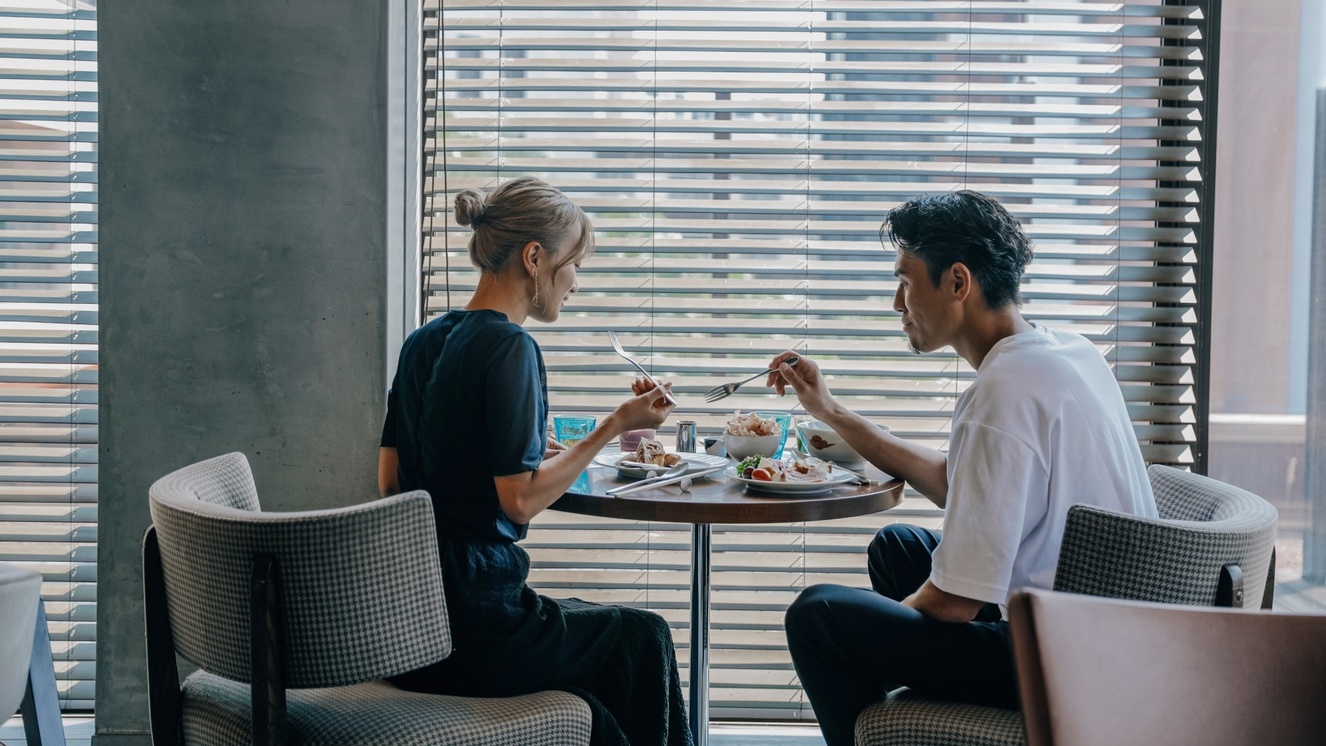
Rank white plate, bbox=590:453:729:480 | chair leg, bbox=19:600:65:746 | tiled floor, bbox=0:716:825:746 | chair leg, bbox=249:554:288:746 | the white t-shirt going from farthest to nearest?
tiled floor, bbox=0:716:825:746 → white plate, bbox=590:453:729:480 → chair leg, bbox=19:600:65:746 → the white t-shirt → chair leg, bbox=249:554:288:746

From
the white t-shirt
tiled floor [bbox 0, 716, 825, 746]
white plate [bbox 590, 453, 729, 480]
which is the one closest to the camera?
the white t-shirt

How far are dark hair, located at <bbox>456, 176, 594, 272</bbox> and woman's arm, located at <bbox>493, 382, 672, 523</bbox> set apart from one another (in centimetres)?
36

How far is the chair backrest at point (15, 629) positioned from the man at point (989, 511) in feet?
4.14

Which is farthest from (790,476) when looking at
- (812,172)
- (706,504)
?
(812,172)

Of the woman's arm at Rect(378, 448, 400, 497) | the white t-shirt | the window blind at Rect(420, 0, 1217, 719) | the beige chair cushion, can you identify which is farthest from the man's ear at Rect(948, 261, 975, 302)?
the woman's arm at Rect(378, 448, 400, 497)

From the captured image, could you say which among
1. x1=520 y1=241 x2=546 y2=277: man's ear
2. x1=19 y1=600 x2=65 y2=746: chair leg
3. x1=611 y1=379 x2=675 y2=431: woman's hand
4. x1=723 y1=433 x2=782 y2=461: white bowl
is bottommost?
x1=19 y1=600 x2=65 y2=746: chair leg

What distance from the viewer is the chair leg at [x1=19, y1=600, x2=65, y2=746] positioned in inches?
Answer: 65.8

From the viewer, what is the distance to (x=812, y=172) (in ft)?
8.39

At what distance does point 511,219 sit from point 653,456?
58 centimetres

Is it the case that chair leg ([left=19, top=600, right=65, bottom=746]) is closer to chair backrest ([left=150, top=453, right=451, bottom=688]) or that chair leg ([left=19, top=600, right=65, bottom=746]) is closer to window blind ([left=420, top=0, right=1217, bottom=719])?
chair backrest ([left=150, top=453, right=451, bottom=688])

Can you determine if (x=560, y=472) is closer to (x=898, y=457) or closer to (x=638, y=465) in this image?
(x=638, y=465)

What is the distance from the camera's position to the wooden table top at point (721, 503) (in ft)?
5.26

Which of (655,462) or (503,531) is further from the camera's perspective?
(655,462)

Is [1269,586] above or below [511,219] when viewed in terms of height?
below
